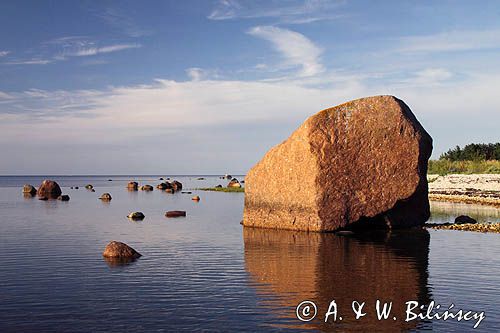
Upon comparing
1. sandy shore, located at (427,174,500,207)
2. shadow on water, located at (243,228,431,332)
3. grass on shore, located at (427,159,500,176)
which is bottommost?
shadow on water, located at (243,228,431,332)

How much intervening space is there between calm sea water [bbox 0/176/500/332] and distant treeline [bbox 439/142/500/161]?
6473cm

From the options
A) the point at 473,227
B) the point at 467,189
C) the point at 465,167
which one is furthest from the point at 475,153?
the point at 473,227

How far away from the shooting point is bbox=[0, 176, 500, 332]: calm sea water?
13.5 metres

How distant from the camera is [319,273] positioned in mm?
19656

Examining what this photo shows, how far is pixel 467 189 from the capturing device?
63.0 m

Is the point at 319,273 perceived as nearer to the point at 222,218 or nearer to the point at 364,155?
the point at 364,155

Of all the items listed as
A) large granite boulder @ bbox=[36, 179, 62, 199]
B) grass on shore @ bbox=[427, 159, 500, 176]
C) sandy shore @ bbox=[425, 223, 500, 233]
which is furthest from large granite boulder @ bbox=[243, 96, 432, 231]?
large granite boulder @ bbox=[36, 179, 62, 199]

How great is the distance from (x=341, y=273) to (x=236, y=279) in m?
4.04

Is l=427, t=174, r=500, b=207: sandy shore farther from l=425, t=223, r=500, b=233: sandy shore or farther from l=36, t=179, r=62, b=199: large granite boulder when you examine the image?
l=36, t=179, r=62, b=199: large granite boulder

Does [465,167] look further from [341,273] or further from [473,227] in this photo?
[341,273]

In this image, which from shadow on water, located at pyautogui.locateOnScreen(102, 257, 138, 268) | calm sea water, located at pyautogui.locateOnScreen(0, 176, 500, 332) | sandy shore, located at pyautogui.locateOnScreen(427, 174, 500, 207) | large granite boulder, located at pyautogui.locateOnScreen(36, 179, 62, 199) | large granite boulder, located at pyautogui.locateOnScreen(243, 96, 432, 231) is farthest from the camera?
large granite boulder, located at pyautogui.locateOnScreen(36, 179, 62, 199)

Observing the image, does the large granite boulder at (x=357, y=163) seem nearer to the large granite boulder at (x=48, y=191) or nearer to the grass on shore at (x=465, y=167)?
the grass on shore at (x=465, y=167)

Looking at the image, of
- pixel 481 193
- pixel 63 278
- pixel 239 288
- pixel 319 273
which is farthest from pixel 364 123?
pixel 481 193

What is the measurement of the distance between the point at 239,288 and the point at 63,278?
6791 mm
